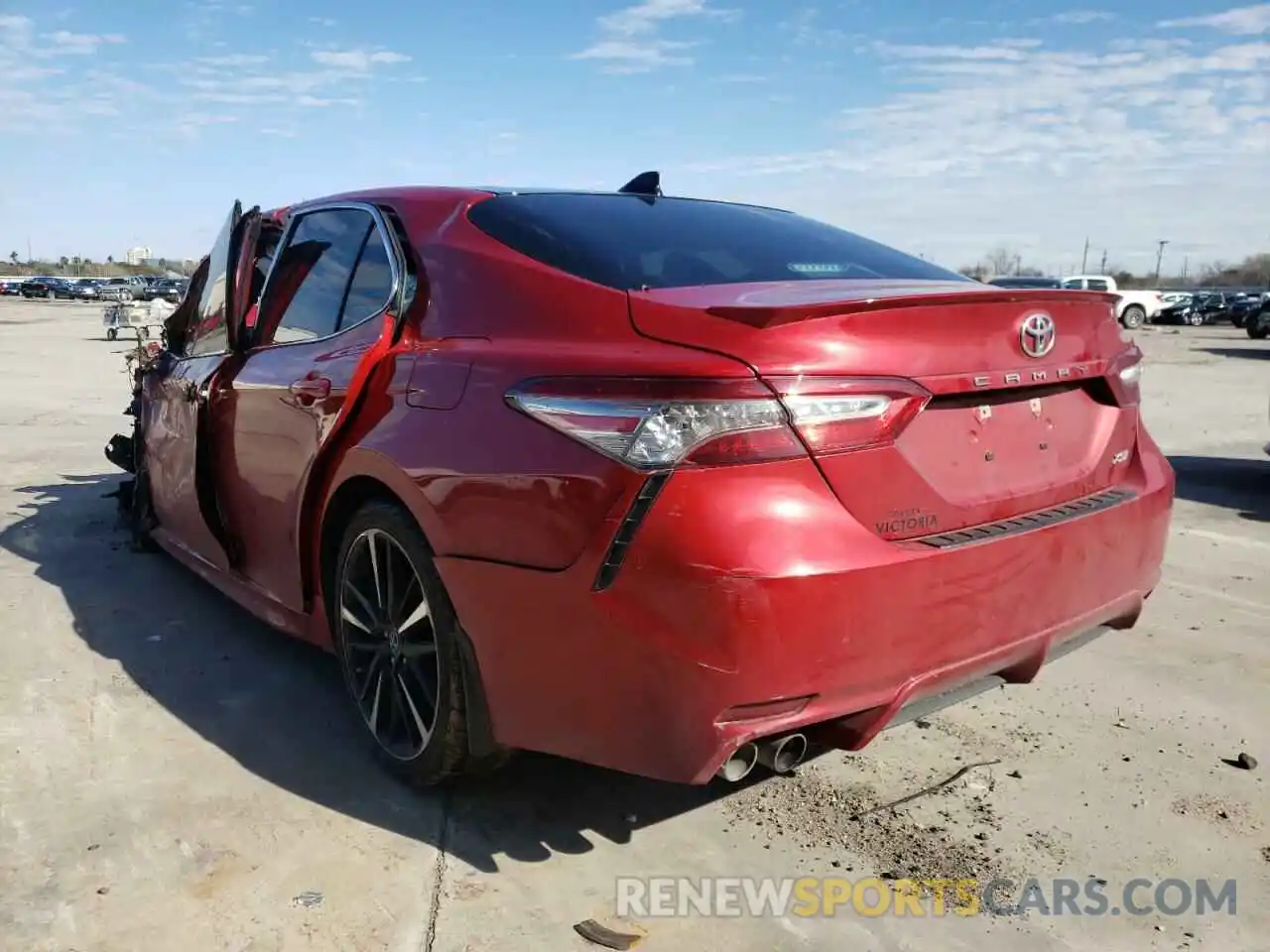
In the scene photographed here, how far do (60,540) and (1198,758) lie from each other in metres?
5.72

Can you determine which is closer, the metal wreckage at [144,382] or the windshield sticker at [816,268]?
the windshield sticker at [816,268]

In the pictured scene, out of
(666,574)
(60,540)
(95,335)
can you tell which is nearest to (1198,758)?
(666,574)

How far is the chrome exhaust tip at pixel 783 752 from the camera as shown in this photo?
228cm

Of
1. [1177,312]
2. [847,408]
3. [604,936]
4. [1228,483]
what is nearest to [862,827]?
[604,936]

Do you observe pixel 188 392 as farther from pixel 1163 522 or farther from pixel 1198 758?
pixel 1198 758

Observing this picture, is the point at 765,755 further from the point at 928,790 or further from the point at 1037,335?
the point at 1037,335

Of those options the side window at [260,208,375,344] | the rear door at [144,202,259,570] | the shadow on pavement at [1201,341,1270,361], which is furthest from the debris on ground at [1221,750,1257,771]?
the shadow on pavement at [1201,341,1270,361]

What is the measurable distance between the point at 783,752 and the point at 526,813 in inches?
36.2

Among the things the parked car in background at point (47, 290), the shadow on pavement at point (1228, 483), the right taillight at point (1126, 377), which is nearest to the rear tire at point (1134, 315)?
the shadow on pavement at point (1228, 483)

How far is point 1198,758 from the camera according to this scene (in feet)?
10.7

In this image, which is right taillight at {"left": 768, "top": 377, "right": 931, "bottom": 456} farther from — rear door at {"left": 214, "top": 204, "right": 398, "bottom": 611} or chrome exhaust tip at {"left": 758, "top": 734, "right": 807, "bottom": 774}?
rear door at {"left": 214, "top": 204, "right": 398, "bottom": 611}

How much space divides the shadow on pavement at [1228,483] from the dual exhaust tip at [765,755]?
550 cm

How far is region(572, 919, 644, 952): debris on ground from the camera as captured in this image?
7.75ft

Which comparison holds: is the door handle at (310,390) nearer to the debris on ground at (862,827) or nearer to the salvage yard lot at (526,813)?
the salvage yard lot at (526,813)
